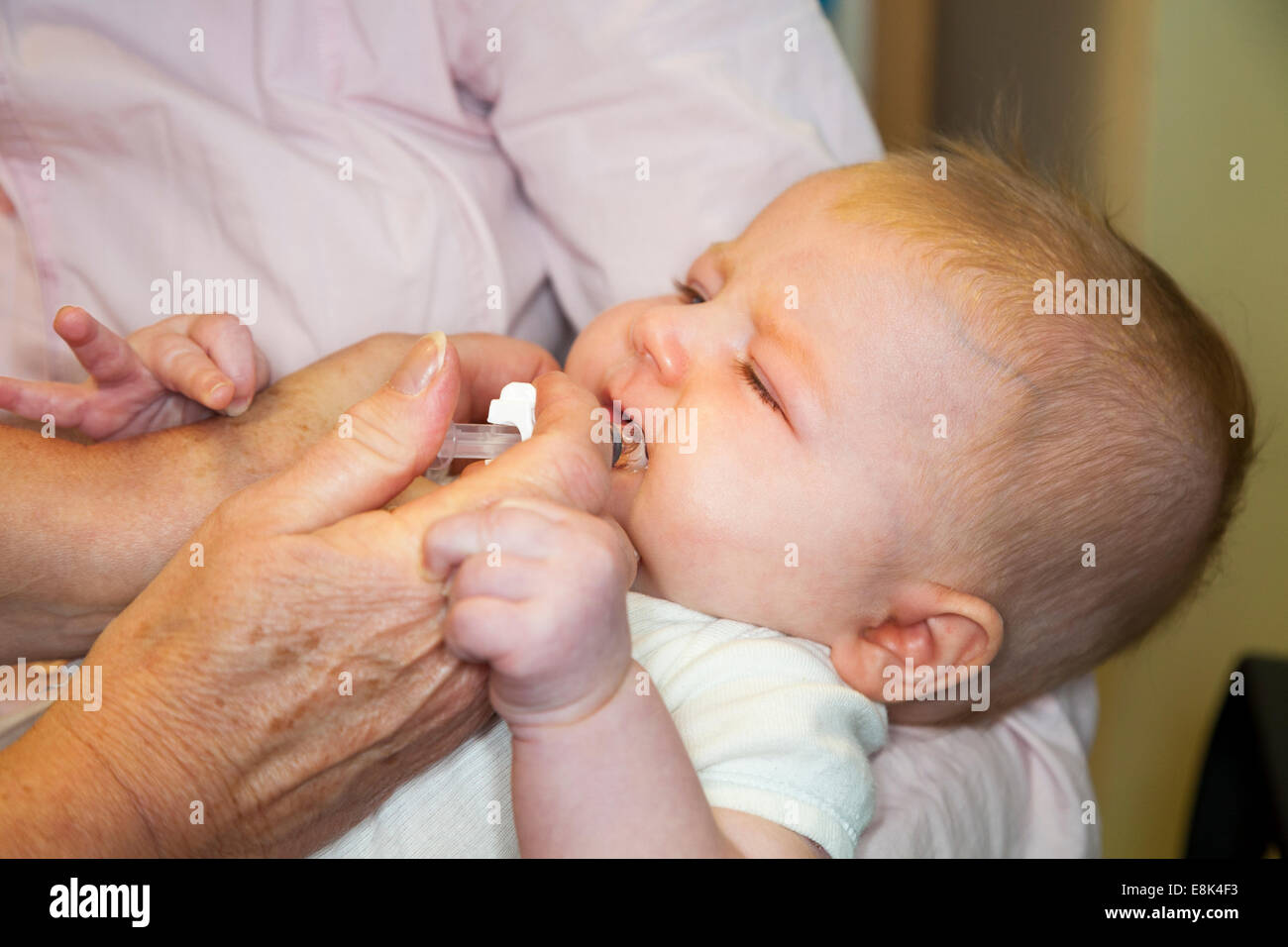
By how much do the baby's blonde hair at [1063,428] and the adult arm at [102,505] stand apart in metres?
0.58

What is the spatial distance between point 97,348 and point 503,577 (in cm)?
57

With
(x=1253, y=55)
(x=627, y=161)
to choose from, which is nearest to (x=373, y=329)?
(x=627, y=161)

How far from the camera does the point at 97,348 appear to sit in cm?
107

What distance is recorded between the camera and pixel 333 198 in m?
1.41

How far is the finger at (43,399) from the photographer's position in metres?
1.10

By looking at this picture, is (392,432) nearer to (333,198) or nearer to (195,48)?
(333,198)

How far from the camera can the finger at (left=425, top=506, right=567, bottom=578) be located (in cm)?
80

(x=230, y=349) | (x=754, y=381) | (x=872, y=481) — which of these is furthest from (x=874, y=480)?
(x=230, y=349)

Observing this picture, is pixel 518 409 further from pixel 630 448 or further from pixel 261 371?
pixel 261 371
